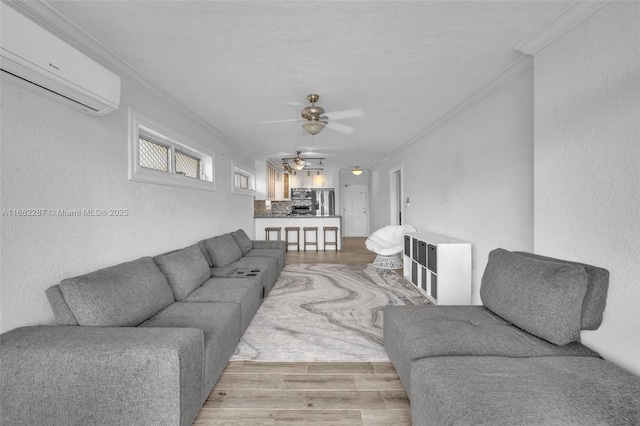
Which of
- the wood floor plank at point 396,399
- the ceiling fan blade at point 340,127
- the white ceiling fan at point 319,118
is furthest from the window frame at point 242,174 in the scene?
the wood floor plank at point 396,399

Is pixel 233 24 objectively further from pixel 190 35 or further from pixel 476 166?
pixel 476 166

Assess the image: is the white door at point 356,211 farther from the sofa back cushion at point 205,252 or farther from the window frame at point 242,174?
the sofa back cushion at point 205,252

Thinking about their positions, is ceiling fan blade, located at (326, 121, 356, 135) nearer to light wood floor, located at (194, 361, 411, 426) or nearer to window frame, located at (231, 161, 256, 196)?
window frame, located at (231, 161, 256, 196)

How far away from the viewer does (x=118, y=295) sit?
1.94 meters

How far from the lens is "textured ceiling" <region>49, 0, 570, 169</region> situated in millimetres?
1850

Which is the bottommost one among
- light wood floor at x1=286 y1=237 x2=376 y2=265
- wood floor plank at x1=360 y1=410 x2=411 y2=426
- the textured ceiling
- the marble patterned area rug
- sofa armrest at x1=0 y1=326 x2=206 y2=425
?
wood floor plank at x1=360 y1=410 x2=411 y2=426

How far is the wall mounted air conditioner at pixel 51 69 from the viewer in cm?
147

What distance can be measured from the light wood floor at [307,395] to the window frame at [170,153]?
1963 mm

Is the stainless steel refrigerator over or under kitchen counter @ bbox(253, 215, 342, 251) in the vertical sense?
over

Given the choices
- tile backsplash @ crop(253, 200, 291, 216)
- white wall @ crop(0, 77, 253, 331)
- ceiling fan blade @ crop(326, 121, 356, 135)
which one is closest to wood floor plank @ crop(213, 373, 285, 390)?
white wall @ crop(0, 77, 253, 331)

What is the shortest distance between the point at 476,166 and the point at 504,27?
1711mm

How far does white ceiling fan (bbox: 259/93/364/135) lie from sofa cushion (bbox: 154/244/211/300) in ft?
6.31

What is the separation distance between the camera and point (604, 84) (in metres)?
1.68

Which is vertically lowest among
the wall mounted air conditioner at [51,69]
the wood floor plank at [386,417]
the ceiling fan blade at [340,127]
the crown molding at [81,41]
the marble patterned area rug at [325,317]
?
the wood floor plank at [386,417]
